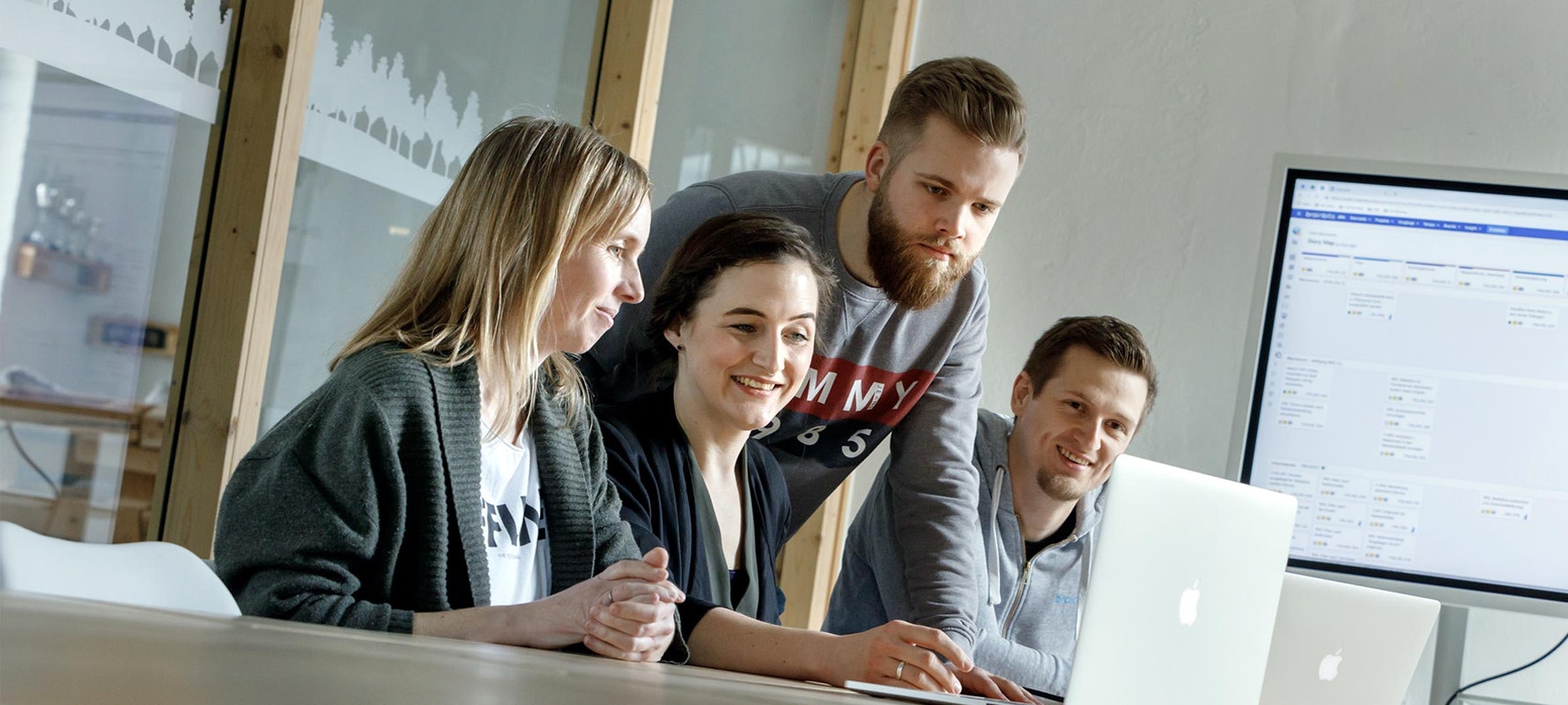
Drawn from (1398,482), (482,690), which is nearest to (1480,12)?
(1398,482)

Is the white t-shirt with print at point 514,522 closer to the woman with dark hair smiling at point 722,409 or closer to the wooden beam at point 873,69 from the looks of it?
the woman with dark hair smiling at point 722,409

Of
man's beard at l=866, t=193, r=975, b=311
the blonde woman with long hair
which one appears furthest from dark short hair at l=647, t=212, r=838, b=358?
the blonde woman with long hair

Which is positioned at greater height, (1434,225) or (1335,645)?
(1434,225)

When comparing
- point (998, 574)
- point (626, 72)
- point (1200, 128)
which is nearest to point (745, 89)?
point (626, 72)

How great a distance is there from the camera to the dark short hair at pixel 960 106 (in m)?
1.89

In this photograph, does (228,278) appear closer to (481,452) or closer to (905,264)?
(481,452)

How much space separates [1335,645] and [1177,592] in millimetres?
504

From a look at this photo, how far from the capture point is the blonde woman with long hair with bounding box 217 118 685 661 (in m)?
1.13

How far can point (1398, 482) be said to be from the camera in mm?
2469

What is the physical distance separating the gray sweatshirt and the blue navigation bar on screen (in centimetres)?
85

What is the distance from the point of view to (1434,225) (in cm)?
251

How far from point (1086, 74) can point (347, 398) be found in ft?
8.57

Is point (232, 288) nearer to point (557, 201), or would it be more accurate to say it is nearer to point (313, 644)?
point (557, 201)

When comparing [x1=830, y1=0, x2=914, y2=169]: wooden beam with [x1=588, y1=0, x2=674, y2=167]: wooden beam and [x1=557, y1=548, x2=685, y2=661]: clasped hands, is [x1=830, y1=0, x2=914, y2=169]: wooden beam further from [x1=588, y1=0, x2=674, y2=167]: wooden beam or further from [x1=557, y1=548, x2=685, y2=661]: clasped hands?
[x1=557, y1=548, x2=685, y2=661]: clasped hands
